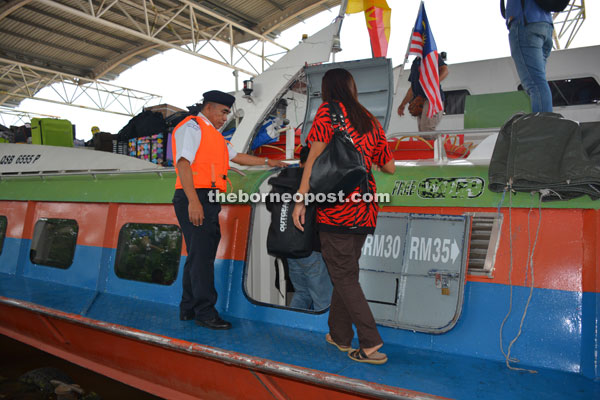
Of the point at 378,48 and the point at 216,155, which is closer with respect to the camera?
the point at 216,155

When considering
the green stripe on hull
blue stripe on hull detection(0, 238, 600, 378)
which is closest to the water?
blue stripe on hull detection(0, 238, 600, 378)

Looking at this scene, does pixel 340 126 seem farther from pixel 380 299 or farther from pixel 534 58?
pixel 534 58

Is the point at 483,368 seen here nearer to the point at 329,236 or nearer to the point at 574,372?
the point at 574,372

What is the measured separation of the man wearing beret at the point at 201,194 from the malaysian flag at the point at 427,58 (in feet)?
8.43

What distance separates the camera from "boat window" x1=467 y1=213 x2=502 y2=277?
99.9 inches

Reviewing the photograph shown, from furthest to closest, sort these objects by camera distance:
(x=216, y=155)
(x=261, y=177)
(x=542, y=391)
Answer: (x=261, y=177) < (x=216, y=155) < (x=542, y=391)

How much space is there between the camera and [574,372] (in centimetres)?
222

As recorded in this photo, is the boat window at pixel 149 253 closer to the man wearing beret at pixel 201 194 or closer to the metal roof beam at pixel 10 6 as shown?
the man wearing beret at pixel 201 194

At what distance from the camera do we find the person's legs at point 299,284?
10.6 feet

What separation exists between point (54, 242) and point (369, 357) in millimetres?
3743

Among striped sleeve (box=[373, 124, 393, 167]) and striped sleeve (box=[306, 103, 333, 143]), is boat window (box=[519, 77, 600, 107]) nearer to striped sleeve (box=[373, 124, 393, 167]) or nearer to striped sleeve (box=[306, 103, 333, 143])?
striped sleeve (box=[373, 124, 393, 167])

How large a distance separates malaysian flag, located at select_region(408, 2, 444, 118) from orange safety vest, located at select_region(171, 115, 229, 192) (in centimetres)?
265

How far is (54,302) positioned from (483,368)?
10.9ft

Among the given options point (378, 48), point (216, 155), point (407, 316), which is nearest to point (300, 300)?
point (407, 316)
